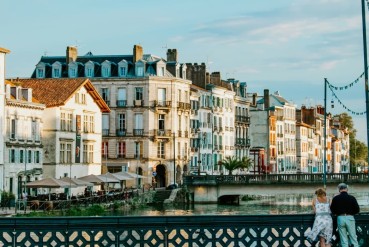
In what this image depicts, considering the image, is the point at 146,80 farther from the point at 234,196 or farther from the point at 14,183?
the point at 14,183

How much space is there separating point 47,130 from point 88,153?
295 inches

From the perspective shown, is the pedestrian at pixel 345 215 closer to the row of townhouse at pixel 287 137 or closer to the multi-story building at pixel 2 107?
the multi-story building at pixel 2 107

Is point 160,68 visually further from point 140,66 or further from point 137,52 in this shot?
point 137,52

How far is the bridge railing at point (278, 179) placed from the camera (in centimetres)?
7788

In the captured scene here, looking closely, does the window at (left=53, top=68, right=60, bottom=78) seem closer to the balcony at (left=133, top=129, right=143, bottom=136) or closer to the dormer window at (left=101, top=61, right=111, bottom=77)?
the dormer window at (left=101, top=61, right=111, bottom=77)

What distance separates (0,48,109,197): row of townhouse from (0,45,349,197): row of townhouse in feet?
0.36

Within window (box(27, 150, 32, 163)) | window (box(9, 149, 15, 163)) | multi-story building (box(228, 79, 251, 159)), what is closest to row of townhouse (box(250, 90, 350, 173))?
multi-story building (box(228, 79, 251, 159))

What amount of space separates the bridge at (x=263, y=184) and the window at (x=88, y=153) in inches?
370

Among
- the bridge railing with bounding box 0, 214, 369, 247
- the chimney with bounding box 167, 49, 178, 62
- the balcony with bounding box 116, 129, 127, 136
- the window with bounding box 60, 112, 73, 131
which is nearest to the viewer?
the bridge railing with bounding box 0, 214, 369, 247

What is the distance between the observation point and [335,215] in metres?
21.6

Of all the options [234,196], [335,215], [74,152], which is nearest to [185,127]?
[234,196]

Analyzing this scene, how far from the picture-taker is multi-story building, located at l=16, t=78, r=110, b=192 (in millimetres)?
76500

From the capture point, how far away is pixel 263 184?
269ft

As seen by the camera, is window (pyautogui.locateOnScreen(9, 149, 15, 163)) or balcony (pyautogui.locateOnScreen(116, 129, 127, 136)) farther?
balcony (pyautogui.locateOnScreen(116, 129, 127, 136))
